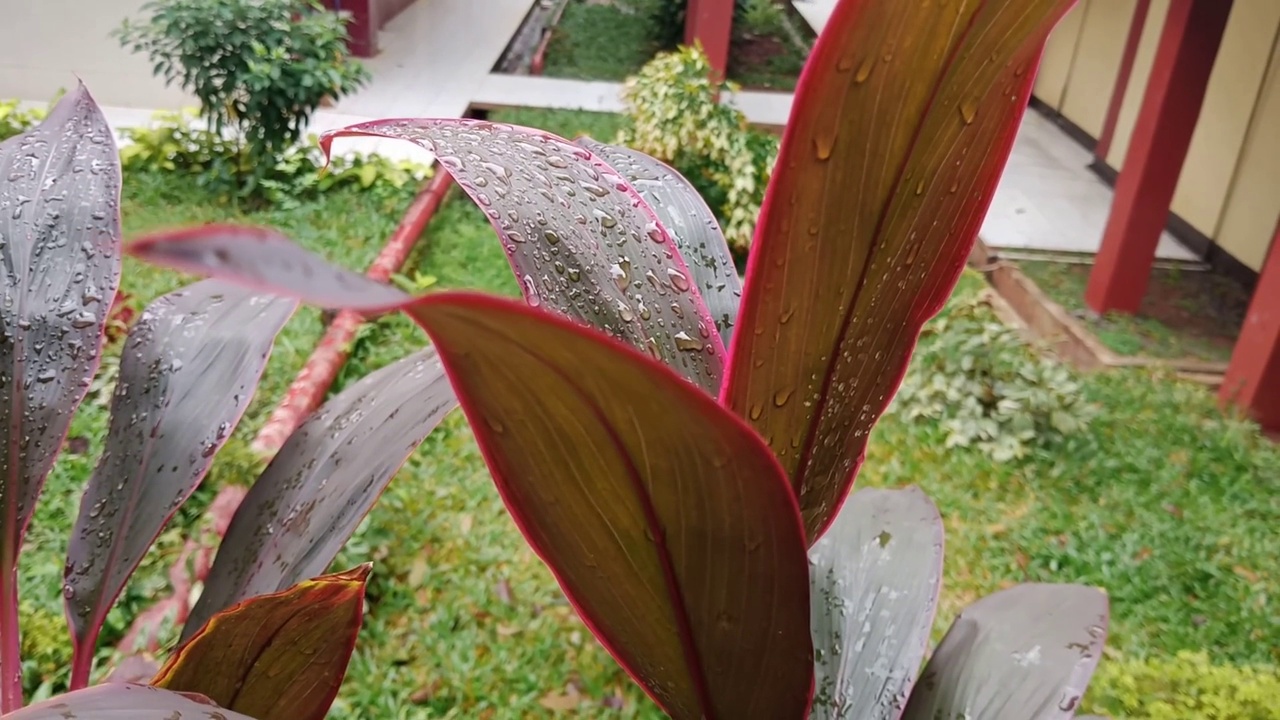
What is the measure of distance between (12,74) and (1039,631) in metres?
6.32

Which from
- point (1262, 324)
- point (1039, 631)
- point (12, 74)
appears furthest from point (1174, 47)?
point (12, 74)

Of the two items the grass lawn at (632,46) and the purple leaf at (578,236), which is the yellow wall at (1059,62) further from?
the purple leaf at (578,236)

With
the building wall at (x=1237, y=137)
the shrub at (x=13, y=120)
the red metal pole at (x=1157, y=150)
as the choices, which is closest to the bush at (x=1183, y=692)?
the red metal pole at (x=1157, y=150)

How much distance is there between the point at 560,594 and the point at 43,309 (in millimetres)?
1461

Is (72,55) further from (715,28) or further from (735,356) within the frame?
(735,356)

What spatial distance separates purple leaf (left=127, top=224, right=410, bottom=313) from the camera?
190 millimetres

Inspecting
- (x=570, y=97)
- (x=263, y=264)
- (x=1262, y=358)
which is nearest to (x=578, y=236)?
(x=263, y=264)

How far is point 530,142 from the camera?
1.68 feet

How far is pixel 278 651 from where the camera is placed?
0.50 metres

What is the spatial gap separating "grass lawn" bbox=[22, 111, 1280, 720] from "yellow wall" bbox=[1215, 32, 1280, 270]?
227cm

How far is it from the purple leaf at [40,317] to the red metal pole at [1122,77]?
22.8ft

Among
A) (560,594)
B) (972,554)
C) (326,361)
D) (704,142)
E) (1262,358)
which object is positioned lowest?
(560,594)

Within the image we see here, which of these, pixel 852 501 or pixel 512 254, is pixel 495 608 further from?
pixel 512 254

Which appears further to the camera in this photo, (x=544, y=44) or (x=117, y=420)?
(x=544, y=44)
